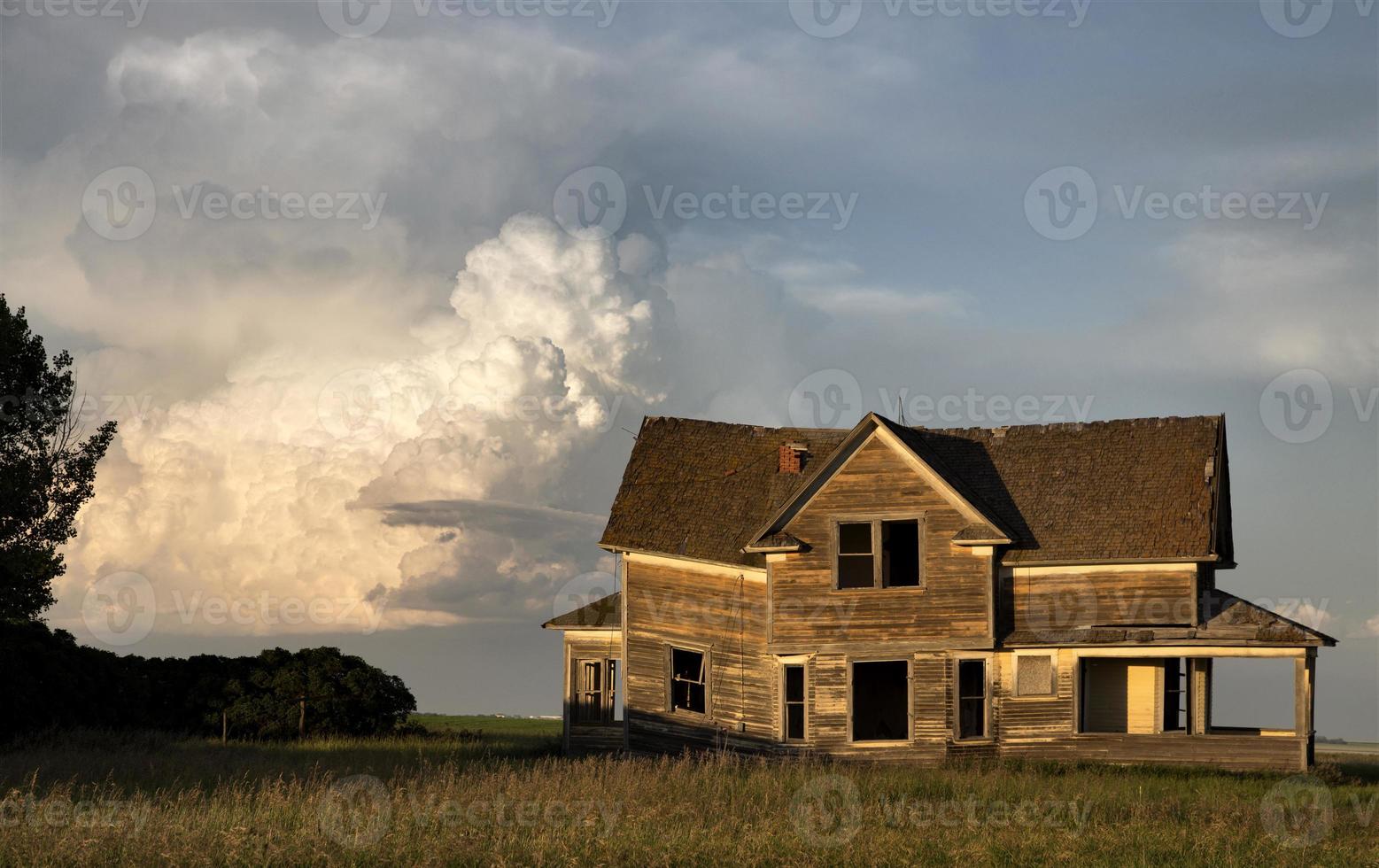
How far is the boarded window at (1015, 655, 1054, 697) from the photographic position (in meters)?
34.9

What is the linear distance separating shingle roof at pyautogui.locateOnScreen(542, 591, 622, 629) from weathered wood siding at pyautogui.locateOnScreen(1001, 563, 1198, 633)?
10.3 metres

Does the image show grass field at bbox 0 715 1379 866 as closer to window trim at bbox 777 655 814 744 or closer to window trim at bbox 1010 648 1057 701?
window trim at bbox 1010 648 1057 701

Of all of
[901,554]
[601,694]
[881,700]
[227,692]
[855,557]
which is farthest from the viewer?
[227,692]

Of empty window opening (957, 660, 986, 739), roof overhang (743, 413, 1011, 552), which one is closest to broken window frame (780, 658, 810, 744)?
roof overhang (743, 413, 1011, 552)

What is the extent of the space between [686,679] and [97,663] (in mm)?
16014

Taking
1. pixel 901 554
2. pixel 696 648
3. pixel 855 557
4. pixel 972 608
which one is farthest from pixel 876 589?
pixel 901 554

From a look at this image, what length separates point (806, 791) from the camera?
26297 millimetres

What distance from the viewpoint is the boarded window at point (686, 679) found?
123 feet

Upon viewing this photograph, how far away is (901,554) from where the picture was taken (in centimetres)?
4053

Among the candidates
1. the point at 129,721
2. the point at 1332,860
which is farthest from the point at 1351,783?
the point at 129,721

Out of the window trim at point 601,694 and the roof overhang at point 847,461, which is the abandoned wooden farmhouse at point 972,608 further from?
the window trim at point 601,694

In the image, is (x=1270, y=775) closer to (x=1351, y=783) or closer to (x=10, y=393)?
(x=1351, y=783)

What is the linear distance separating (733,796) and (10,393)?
28.8 metres

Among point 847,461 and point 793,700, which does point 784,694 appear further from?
point 847,461
